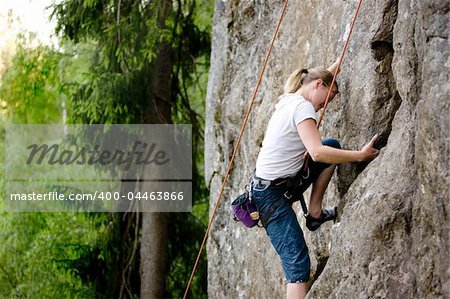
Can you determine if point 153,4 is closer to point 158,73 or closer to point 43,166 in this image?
point 158,73

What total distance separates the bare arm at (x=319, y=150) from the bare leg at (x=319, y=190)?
17.0 inches

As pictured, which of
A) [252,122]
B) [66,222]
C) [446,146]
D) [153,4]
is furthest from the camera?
[66,222]

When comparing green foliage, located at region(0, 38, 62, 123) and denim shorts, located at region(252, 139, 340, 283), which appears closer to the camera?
denim shorts, located at region(252, 139, 340, 283)

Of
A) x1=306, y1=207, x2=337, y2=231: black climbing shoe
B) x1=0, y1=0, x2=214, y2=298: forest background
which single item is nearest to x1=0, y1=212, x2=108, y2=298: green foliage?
x1=0, y1=0, x2=214, y2=298: forest background

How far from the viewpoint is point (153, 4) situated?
41.3 feet

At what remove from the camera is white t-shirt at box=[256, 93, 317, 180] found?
18.3 ft

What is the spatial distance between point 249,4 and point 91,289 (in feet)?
22.7

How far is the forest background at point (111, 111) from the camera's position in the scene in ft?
41.9

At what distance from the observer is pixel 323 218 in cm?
597

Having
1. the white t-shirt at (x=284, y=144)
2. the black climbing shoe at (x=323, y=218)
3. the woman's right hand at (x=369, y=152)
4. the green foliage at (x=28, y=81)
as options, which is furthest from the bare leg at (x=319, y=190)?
the green foliage at (x=28, y=81)

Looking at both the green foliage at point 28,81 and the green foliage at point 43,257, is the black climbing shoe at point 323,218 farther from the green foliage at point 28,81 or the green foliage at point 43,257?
the green foliage at point 43,257

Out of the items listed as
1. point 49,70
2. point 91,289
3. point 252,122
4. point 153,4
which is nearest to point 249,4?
point 252,122

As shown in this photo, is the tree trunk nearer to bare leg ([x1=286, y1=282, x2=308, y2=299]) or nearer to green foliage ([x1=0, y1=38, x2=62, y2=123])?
green foliage ([x1=0, y1=38, x2=62, y2=123])

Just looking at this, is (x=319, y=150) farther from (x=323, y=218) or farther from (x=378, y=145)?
(x=323, y=218)
